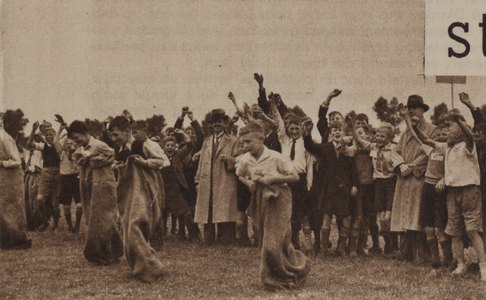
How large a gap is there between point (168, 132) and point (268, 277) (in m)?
6.65

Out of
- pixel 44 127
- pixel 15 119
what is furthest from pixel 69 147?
pixel 15 119

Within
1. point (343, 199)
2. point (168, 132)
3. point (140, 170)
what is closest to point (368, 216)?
point (343, 199)

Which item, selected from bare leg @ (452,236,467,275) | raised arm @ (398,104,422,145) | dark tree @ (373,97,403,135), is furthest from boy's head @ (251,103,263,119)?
dark tree @ (373,97,403,135)

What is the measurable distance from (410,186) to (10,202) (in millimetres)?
6753

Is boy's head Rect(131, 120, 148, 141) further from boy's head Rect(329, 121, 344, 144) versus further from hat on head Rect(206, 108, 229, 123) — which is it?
boy's head Rect(329, 121, 344, 144)

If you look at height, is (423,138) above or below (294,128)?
below

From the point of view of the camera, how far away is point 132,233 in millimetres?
7812

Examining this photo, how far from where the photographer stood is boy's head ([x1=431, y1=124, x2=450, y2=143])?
30.6 ft

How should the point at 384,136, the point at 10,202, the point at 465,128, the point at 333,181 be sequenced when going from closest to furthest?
the point at 465,128 < the point at 333,181 < the point at 384,136 < the point at 10,202

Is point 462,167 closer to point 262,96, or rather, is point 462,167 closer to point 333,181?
point 333,181

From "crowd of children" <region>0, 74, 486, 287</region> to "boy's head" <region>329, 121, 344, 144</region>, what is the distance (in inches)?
0.7

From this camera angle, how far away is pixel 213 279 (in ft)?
26.0

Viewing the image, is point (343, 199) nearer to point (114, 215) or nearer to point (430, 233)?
point (430, 233)

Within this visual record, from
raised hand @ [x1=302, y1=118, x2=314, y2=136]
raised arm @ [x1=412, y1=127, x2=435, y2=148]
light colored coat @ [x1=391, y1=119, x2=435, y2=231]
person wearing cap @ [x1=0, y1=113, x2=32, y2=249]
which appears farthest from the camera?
person wearing cap @ [x1=0, y1=113, x2=32, y2=249]
